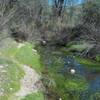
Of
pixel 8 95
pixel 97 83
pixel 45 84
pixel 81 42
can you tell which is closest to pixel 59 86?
pixel 45 84

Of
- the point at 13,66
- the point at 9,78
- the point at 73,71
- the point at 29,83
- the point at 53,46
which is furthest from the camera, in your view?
the point at 53,46

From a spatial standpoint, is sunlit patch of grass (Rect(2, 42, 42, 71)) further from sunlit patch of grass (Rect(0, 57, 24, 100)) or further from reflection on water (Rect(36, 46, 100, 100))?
sunlit patch of grass (Rect(0, 57, 24, 100))

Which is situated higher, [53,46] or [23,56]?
[23,56]

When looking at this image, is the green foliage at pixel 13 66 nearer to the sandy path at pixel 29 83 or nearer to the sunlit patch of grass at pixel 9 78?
the sunlit patch of grass at pixel 9 78

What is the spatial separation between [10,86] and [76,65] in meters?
12.6

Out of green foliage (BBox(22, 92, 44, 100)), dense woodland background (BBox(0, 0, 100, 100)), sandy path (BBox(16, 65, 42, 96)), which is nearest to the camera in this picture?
green foliage (BBox(22, 92, 44, 100))

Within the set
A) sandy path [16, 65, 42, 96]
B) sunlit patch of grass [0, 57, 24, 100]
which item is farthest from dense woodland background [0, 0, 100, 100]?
sandy path [16, 65, 42, 96]

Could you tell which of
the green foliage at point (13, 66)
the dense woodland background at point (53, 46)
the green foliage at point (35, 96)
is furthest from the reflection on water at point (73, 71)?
the green foliage at point (35, 96)

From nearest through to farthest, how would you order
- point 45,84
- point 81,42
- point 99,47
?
1. point 45,84
2. point 99,47
3. point 81,42

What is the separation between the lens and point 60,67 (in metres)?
29.0

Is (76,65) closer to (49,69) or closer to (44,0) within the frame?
(49,69)

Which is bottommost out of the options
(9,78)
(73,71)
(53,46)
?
(53,46)

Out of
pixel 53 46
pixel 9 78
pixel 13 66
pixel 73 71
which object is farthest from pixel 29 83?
pixel 53 46

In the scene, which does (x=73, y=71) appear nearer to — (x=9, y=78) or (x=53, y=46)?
(x=9, y=78)
